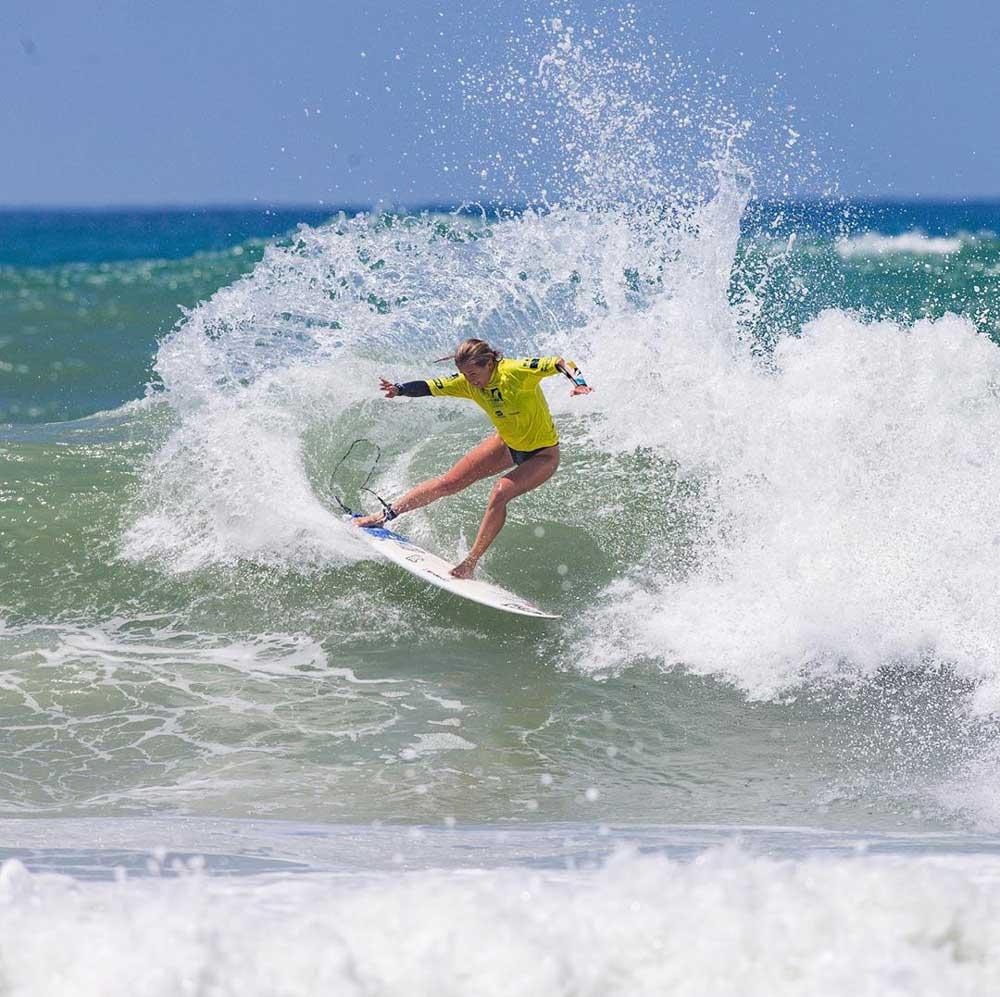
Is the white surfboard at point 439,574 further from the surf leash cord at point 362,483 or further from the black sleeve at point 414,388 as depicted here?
the black sleeve at point 414,388

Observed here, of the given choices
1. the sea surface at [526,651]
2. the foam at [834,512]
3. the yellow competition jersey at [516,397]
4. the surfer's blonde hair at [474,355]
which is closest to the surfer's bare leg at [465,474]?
the yellow competition jersey at [516,397]

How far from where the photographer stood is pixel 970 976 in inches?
114

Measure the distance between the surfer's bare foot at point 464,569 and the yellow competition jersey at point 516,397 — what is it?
78 cm

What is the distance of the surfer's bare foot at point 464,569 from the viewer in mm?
8040

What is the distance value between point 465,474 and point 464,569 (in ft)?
2.09

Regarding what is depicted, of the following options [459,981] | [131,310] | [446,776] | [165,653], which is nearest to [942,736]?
[446,776]

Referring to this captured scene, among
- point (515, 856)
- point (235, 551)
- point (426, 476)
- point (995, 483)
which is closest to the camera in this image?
point (515, 856)

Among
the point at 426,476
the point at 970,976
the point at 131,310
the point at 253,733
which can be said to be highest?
the point at 131,310

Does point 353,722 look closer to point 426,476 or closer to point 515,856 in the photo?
point 515,856

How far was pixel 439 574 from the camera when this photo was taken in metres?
7.96

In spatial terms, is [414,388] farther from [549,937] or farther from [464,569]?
[549,937]

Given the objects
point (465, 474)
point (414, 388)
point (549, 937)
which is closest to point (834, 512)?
point (465, 474)

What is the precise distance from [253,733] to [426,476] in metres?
4.07

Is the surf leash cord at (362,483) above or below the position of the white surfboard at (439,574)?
above
